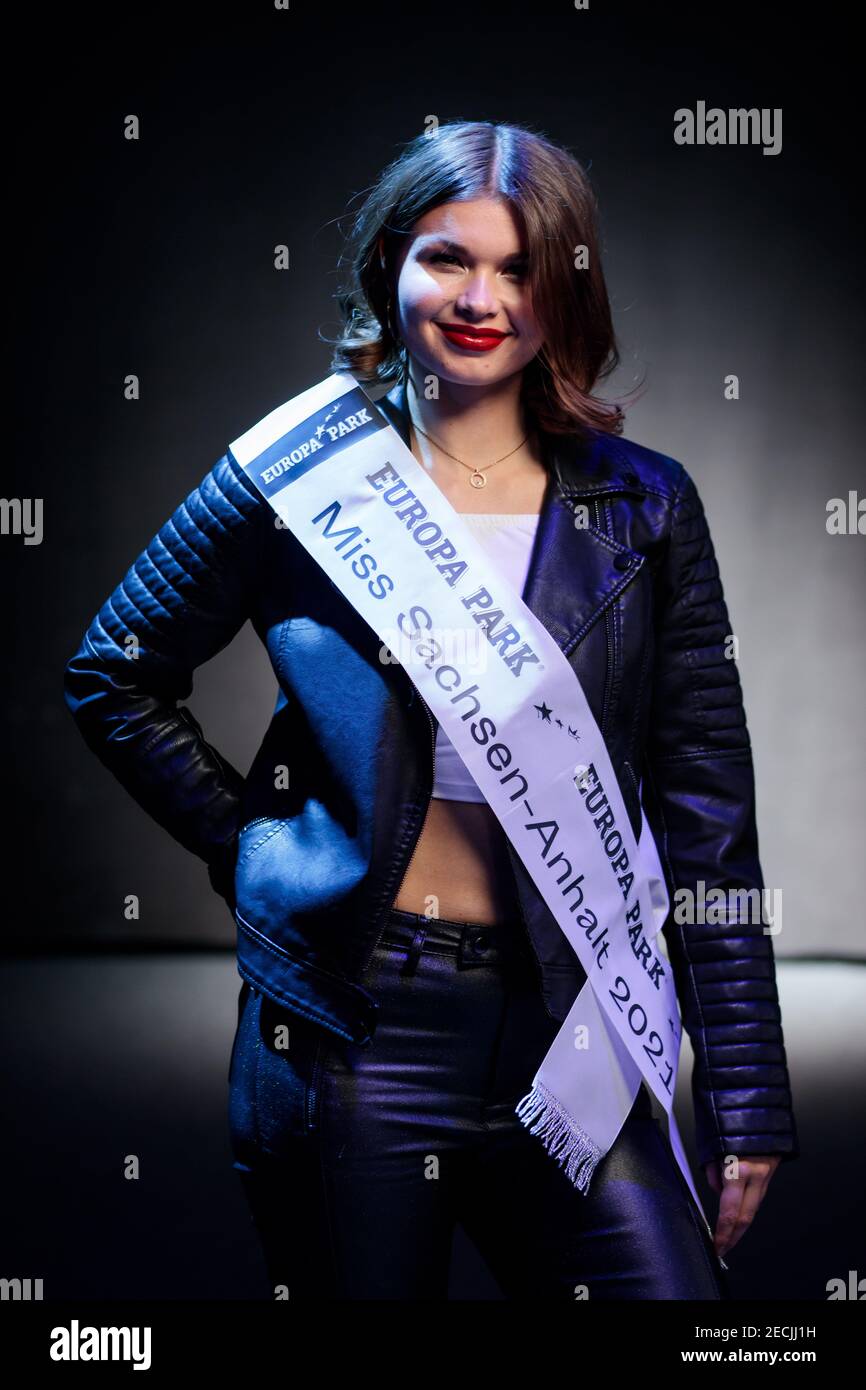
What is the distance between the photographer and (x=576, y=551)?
1759 millimetres

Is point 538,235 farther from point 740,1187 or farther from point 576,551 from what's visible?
point 740,1187

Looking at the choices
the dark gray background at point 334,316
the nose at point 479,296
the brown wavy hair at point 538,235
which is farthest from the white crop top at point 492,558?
the dark gray background at point 334,316

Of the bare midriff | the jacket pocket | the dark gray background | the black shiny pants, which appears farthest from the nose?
the dark gray background

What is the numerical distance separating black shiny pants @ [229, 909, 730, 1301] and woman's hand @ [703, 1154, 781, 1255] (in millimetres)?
67

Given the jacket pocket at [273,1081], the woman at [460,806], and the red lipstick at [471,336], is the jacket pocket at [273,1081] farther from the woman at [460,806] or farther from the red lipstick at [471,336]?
the red lipstick at [471,336]

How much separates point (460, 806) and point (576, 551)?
0.97 ft

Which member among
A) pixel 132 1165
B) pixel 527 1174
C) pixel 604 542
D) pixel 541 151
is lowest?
pixel 132 1165

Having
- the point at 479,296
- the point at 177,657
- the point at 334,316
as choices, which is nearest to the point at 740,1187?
the point at 177,657

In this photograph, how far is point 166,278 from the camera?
5.36m

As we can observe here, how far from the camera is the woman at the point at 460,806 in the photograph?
1.65m
